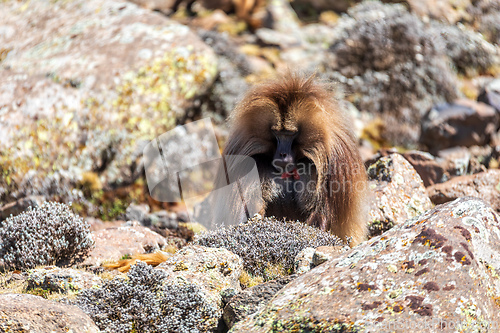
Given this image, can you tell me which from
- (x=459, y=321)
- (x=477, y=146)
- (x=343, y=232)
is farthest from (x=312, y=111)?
(x=477, y=146)

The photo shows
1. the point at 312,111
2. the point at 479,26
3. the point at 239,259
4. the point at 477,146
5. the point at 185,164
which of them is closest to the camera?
the point at 239,259

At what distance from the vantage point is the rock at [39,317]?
116 inches

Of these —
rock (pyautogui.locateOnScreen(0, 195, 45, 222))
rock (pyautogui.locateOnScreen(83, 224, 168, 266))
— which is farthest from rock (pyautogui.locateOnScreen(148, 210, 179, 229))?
rock (pyautogui.locateOnScreen(0, 195, 45, 222))

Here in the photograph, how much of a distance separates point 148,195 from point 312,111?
4434 millimetres

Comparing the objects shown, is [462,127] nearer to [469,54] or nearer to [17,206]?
[469,54]

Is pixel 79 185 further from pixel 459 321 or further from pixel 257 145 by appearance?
pixel 459 321

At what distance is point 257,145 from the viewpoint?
504 centimetres

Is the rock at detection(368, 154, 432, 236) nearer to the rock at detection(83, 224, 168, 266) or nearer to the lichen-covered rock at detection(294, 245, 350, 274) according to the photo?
the lichen-covered rock at detection(294, 245, 350, 274)

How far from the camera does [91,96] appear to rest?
8086mm

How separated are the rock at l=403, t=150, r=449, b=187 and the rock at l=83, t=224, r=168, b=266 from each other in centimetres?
374

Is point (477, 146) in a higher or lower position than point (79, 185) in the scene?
lower

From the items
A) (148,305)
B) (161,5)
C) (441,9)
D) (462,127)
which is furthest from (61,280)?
(441,9)

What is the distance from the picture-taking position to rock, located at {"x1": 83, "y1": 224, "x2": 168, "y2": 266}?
17.1 feet

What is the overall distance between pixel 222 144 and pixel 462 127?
15.8 ft
